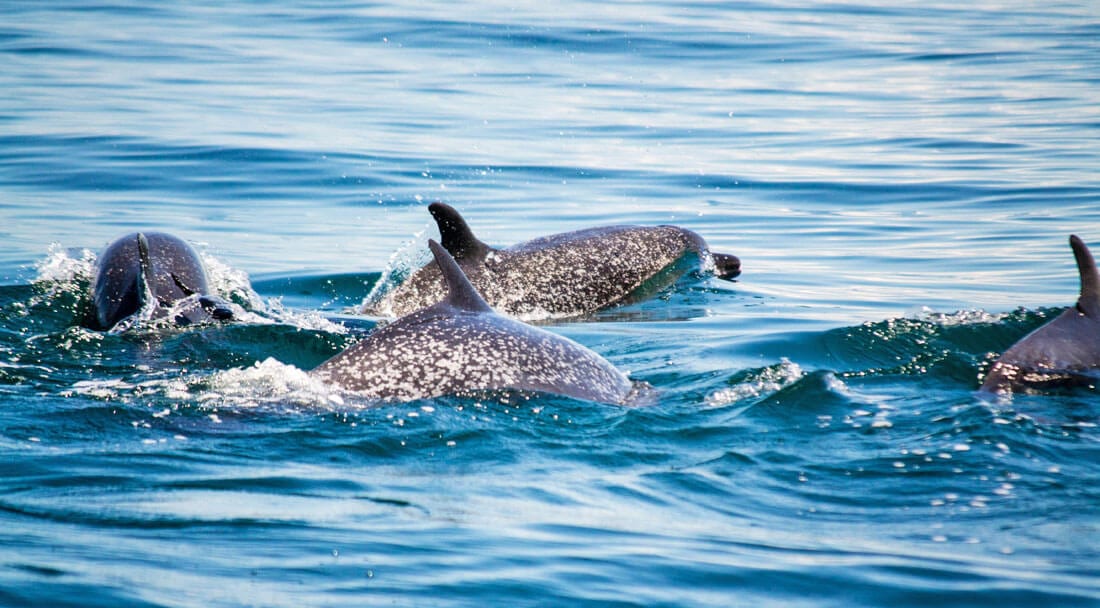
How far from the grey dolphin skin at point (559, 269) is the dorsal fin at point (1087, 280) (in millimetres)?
4633

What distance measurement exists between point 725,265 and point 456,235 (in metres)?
2.99

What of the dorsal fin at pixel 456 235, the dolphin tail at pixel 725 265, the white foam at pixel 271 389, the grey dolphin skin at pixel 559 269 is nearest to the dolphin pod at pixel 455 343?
the white foam at pixel 271 389

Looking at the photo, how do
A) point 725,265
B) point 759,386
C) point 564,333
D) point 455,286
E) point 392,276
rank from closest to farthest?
1. point 455,286
2. point 759,386
3. point 564,333
4. point 392,276
5. point 725,265

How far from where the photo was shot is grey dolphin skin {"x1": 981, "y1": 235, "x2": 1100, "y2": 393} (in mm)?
7215

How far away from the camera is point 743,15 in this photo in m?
37.8

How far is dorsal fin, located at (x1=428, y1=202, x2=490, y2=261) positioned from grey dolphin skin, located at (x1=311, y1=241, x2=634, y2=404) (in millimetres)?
2878

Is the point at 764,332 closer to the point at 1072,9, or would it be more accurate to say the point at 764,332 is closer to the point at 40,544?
the point at 40,544

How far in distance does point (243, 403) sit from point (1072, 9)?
36157mm

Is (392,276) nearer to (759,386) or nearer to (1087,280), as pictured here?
(759,386)

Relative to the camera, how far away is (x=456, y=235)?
431 inches

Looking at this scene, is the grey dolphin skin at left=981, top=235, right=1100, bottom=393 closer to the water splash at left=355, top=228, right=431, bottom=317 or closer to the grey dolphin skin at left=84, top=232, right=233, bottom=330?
the grey dolphin skin at left=84, top=232, right=233, bottom=330

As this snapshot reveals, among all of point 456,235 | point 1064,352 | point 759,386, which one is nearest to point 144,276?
point 456,235

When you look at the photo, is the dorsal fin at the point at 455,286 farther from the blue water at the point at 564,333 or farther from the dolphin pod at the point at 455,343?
the blue water at the point at 564,333

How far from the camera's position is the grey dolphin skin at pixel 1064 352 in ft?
23.7
